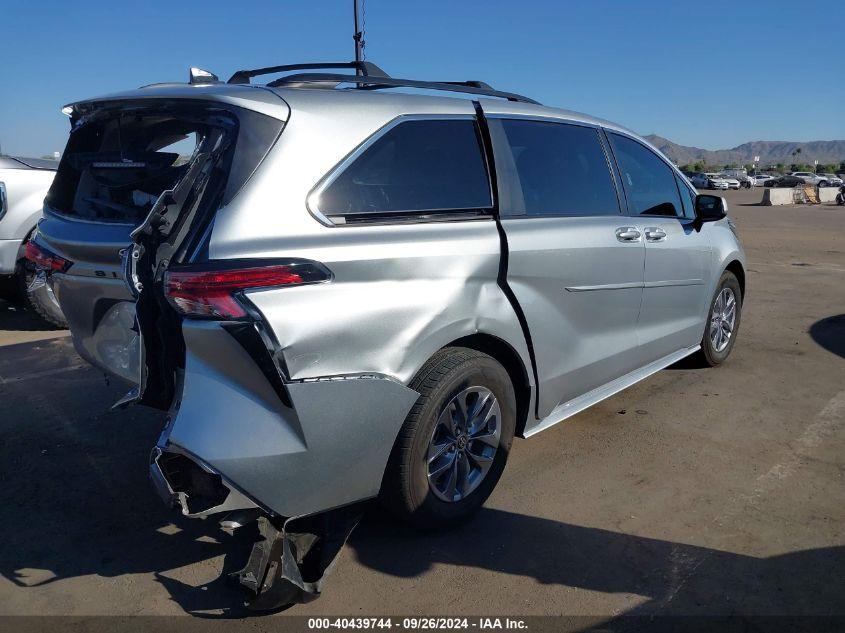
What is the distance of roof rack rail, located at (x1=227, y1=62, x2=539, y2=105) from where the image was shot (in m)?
3.23

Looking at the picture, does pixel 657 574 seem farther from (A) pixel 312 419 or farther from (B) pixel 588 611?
(A) pixel 312 419

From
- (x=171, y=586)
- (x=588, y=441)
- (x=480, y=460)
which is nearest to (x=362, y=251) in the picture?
(x=480, y=460)

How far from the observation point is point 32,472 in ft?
12.8

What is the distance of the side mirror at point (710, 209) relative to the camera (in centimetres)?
497

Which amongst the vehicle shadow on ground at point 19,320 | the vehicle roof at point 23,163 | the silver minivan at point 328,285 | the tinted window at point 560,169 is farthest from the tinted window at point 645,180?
the vehicle shadow on ground at point 19,320

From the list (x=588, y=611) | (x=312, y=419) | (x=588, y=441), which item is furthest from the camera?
(x=588, y=441)

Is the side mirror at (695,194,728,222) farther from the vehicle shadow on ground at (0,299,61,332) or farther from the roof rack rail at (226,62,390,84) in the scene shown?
the vehicle shadow on ground at (0,299,61,332)

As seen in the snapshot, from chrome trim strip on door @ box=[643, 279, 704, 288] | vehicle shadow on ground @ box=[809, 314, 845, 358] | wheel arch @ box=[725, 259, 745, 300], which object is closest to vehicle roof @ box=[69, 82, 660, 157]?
chrome trim strip on door @ box=[643, 279, 704, 288]

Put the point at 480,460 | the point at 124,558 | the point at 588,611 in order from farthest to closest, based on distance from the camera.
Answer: the point at 480,460, the point at 124,558, the point at 588,611

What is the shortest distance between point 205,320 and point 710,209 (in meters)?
3.79

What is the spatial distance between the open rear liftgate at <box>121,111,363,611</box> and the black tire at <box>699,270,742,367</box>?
3.62 m

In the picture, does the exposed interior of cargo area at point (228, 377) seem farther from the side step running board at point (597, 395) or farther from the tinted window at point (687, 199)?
the tinted window at point (687, 199)

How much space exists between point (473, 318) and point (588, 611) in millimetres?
1228

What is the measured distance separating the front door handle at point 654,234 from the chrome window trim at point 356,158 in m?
1.41
